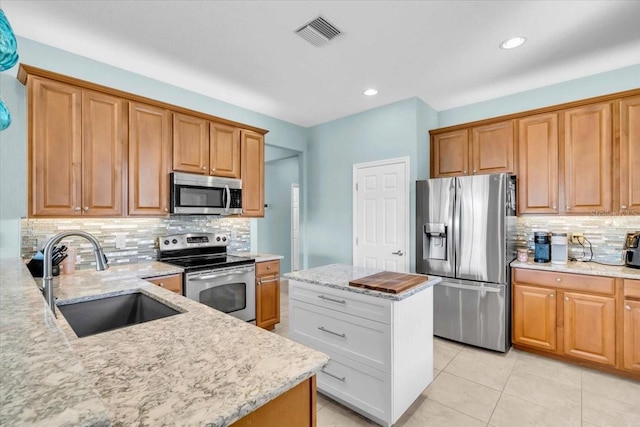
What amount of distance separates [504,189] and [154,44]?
11.2 ft

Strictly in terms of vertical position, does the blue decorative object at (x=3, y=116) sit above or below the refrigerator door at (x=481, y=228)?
above

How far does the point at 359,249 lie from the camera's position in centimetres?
413

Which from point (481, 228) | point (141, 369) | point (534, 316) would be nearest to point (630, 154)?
point (481, 228)

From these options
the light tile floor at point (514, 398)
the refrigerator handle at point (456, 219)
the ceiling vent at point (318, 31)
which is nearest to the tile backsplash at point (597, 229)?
the refrigerator handle at point (456, 219)

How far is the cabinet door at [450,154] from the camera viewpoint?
11.9 ft

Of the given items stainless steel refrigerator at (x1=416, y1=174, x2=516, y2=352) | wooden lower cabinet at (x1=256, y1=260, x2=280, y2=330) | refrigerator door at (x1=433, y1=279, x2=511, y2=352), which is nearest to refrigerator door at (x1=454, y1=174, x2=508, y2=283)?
stainless steel refrigerator at (x1=416, y1=174, x2=516, y2=352)

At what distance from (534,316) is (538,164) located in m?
1.55

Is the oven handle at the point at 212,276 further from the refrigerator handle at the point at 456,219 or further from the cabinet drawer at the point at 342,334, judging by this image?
the refrigerator handle at the point at 456,219

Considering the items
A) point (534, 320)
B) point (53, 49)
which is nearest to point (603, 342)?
point (534, 320)

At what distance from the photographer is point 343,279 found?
2.20 m

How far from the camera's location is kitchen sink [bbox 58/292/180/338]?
5.11 ft

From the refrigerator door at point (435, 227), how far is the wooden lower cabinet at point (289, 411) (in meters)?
2.74

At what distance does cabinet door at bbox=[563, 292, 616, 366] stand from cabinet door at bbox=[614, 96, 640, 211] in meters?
0.91

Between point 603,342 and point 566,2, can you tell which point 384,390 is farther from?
point 566,2
